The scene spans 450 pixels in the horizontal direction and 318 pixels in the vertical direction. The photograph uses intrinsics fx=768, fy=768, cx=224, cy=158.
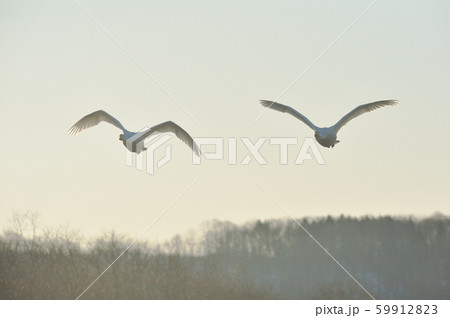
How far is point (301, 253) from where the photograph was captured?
165ft

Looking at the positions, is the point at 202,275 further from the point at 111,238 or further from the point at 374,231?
the point at 374,231

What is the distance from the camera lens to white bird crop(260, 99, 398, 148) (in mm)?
21922

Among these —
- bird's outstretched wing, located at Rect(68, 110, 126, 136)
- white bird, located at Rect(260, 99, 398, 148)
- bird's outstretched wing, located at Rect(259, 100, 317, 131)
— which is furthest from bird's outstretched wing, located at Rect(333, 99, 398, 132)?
bird's outstretched wing, located at Rect(68, 110, 126, 136)

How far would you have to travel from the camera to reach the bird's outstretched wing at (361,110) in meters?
22.2

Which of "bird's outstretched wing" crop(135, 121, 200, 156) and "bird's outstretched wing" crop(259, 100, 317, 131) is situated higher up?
"bird's outstretched wing" crop(259, 100, 317, 131)

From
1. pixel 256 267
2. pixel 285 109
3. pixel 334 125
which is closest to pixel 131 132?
pixel 285 109

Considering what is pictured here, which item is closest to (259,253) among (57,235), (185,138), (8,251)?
(57,235)

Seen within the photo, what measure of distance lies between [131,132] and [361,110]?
6717 mm

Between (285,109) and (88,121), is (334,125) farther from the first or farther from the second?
(88,121)

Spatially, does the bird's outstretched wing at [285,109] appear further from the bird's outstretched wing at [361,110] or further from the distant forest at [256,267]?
the distant forest at [256,267]

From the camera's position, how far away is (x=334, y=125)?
22062 mm

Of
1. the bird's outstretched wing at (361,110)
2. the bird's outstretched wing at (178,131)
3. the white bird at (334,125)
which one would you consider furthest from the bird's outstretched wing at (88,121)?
the bird's outstretched wing at (361,110)

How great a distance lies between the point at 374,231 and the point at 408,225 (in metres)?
2.12

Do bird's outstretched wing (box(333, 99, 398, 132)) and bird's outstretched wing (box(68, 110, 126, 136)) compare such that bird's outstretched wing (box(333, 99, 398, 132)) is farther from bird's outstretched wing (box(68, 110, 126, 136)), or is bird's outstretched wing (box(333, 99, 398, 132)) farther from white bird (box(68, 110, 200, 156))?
bird's outstretched wing (box(68, 110, 126, 136))
